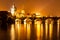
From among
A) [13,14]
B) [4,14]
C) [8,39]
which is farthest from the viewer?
[13,14]

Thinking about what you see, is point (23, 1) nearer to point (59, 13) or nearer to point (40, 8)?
point (40, 8)

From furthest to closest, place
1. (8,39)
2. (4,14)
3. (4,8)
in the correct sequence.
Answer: (4,8) → (4,14) → (8,39)

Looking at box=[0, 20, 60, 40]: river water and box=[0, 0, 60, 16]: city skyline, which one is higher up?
box=[0, 0, 60, 16]: city skyline

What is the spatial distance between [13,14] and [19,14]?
82mm

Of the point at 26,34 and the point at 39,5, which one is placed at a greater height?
the point at 39,5

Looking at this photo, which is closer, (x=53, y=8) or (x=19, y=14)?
(x=19, y=14)

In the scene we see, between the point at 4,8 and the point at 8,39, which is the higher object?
the point at 4,8

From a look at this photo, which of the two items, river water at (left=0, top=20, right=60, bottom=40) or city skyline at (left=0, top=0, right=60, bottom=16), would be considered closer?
river water at (left=0, top=20, right=60, bottom=40)

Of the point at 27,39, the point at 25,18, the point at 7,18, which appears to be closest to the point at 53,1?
the point at 25,18

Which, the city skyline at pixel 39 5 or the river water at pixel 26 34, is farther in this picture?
the city skyline at pixel 39 5

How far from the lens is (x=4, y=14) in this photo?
1658 millimetres

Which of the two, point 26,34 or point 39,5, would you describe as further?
point 39,5

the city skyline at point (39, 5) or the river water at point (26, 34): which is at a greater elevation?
the city skyline at point (39, 5)

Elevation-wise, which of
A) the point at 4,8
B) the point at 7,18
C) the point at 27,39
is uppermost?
the point at 4,8
